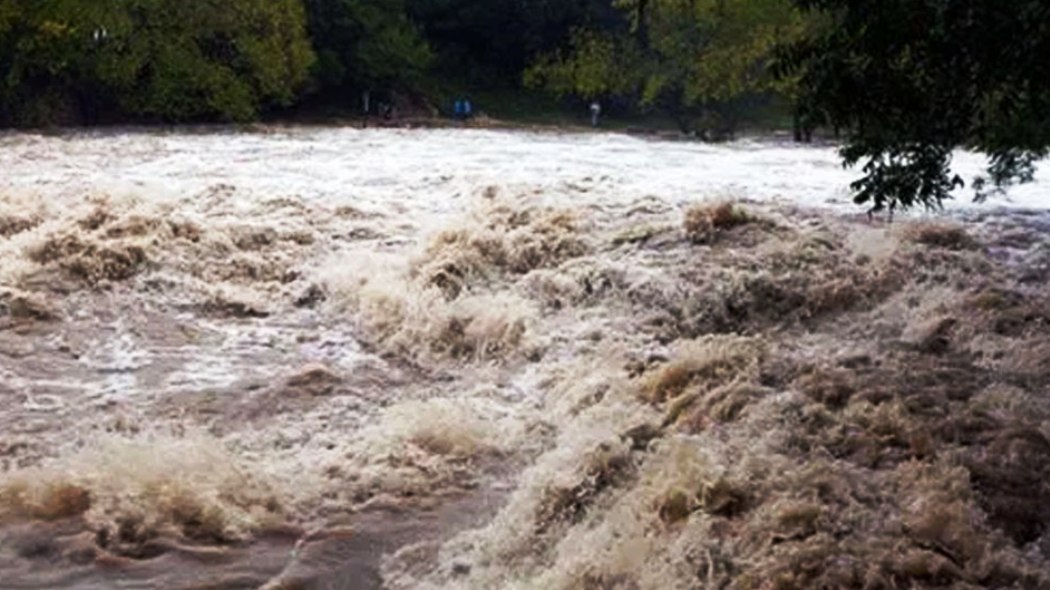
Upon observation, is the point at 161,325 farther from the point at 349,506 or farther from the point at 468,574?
the point at 468,574

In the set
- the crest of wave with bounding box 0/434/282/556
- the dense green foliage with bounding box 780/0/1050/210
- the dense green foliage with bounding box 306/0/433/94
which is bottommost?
the crest of wave with bounding box 0/434/282/556

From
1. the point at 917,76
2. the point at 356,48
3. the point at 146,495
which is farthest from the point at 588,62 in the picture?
the point at 146,495

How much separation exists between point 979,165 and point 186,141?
10.5 m

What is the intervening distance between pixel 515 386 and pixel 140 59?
575 inches

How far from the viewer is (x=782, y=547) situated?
4.38 meters

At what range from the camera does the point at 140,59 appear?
19500 millimetres

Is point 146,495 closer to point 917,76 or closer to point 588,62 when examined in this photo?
point 917,76

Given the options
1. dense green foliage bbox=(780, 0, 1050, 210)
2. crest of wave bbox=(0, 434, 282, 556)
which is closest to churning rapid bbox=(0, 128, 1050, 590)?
crest of wave bbox=(0, 434, 282, 556)

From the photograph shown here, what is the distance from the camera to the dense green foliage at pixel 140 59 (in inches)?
746

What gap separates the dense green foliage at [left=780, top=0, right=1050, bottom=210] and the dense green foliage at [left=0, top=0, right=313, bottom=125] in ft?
52.5

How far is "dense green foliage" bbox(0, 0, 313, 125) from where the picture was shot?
1894 centimetres

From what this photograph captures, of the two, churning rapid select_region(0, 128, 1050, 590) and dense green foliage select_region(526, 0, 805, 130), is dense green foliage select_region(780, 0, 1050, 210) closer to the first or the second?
churning rapid select_region(0, 128, 1050, 590)

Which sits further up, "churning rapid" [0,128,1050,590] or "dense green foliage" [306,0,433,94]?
"dense green foliage" [306,0,433,94]

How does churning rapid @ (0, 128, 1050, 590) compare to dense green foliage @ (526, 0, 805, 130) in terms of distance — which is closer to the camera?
churning rapid @ (0, 128, 1050, 590)
